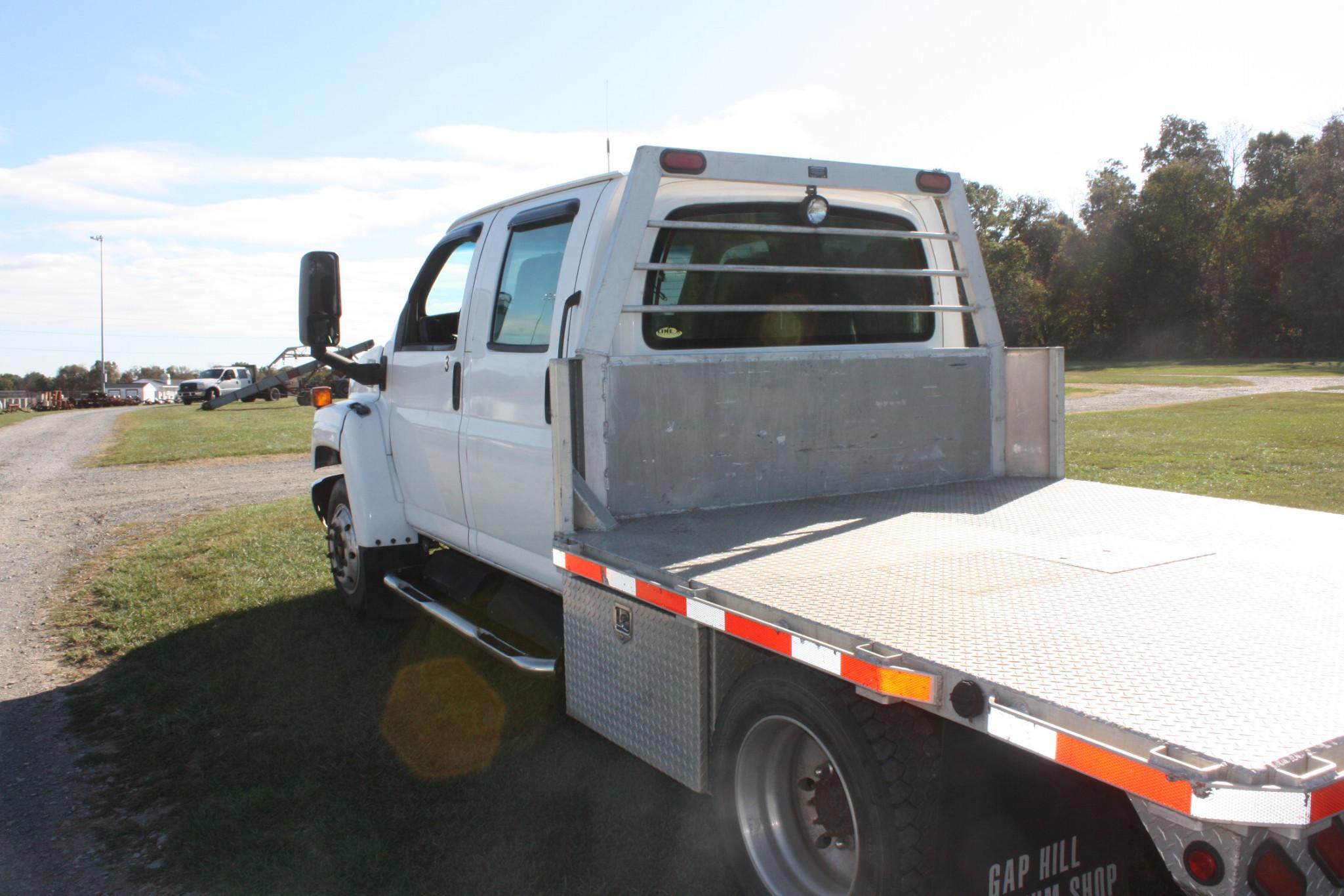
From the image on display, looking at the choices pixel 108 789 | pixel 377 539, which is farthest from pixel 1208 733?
pixel 377 539

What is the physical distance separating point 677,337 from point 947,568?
167 centimetres

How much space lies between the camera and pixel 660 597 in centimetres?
294

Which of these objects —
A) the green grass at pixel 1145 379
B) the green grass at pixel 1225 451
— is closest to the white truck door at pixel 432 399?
the green grass at pixel 1225 451

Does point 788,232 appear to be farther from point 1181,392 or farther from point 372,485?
point 1181,392

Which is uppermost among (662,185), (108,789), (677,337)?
(662,185)

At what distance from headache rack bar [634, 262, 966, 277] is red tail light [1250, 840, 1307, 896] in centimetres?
268

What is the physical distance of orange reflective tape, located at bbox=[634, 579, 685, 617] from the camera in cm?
285

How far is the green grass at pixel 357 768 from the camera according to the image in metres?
3.52

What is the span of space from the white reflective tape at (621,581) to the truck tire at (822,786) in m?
0.45

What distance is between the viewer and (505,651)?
167 inches

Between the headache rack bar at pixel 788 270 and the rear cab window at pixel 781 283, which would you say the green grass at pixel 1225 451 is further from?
the headache rack bar at pixel 788 270

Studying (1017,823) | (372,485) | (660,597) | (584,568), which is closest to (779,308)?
(584,568)

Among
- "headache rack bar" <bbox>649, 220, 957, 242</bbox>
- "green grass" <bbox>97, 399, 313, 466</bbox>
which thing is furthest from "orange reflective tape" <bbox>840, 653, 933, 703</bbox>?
"green grass" <bbox>97, 399, 313, 466</bbox>

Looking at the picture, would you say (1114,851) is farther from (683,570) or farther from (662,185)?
(662,185)
